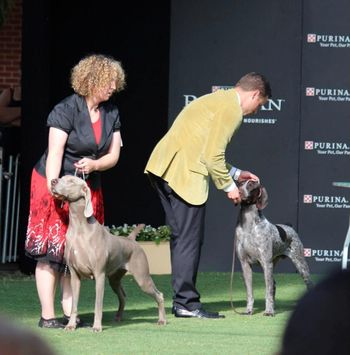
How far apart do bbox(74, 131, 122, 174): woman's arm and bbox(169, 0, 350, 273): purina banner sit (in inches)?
163

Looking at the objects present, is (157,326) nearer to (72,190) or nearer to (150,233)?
(72,190)

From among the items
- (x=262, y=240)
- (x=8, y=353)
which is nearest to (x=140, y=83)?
(x=262, y=240)

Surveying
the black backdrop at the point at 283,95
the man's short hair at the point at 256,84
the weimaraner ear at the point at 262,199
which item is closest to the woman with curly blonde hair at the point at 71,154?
the man's short hair at the point at 256,84

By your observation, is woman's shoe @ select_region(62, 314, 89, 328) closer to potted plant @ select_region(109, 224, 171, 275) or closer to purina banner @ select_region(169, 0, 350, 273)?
potted plant @ select_region(109, 224, 171, 275)

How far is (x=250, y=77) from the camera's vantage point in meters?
6.72

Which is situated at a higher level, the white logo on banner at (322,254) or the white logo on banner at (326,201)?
the white logo on banner at (326,201)

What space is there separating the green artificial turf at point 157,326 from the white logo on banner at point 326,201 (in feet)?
3.19

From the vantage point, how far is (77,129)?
618 cm

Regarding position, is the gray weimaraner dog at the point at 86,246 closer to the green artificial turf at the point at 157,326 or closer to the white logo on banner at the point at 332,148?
the green artificial turf at the point at 157,326

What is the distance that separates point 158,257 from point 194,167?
11.6 ft

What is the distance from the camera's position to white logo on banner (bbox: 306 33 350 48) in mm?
10367

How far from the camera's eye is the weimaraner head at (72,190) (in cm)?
601

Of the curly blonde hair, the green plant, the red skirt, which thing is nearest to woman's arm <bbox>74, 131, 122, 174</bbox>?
the red skirt

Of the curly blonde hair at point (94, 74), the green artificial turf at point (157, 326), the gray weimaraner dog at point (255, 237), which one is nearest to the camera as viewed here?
the green artificial turf at point (157, 326)
